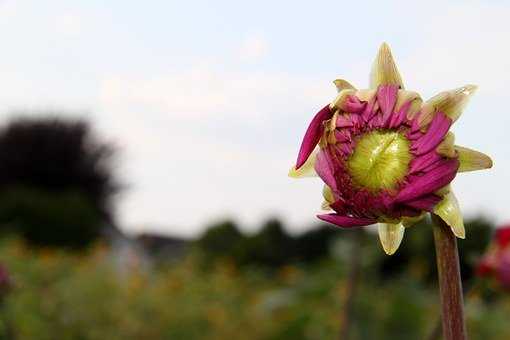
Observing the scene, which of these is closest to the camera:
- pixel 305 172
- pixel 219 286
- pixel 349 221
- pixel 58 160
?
pixel 349 221

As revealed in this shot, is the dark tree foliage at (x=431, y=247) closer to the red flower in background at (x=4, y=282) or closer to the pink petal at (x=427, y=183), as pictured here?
the red flower in background at (x=4, y=282)

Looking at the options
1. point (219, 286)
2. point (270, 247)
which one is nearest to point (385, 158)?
point (219, 286)

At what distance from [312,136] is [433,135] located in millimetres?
168

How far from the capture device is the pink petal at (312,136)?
1275mm

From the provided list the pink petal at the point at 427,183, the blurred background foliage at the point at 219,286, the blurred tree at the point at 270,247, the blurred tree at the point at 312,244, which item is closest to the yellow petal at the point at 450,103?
the pink petal at the point at 427,183

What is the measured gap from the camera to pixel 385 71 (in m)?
1.44

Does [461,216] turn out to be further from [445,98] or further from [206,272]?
[206,272]

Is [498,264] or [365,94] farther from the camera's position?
[498,264]

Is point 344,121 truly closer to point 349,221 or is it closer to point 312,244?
point 349,221

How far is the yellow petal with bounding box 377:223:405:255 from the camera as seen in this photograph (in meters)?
1.42

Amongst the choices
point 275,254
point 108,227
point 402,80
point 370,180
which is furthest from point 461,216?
point 108,227

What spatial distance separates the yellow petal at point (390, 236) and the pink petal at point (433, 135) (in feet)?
0.52

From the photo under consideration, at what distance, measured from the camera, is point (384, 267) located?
2048 centimetres

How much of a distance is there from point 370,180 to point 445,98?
8.2 inches
